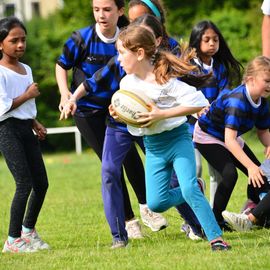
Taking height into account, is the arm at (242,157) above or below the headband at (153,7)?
below

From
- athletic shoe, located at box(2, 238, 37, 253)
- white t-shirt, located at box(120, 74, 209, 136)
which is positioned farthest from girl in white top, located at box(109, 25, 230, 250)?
athletic shoe, located at box(2, 238, 37, 253)

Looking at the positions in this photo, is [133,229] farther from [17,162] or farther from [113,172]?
[17,162]

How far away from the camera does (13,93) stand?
7.57m

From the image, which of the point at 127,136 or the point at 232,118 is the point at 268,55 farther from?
the point at 127,136

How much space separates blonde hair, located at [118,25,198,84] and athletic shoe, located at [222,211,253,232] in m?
1.55

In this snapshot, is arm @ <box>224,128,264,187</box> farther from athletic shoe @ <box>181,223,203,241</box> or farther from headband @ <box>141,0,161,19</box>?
headband @ <box>141,0,161,19</box>

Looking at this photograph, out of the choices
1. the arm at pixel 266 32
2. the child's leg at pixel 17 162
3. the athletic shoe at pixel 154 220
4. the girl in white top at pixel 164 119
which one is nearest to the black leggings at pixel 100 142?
the athletic shoe at pixel 154 220

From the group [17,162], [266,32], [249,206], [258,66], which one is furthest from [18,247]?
[266,32]

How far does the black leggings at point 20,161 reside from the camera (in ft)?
24.6

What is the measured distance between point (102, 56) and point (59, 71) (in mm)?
461

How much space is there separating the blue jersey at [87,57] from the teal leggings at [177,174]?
40.0 inches

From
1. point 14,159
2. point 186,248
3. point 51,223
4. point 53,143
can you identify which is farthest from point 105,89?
point 53,143

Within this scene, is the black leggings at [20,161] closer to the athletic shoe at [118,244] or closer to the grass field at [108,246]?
the grass field at [108,246]

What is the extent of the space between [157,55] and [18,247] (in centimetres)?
203
